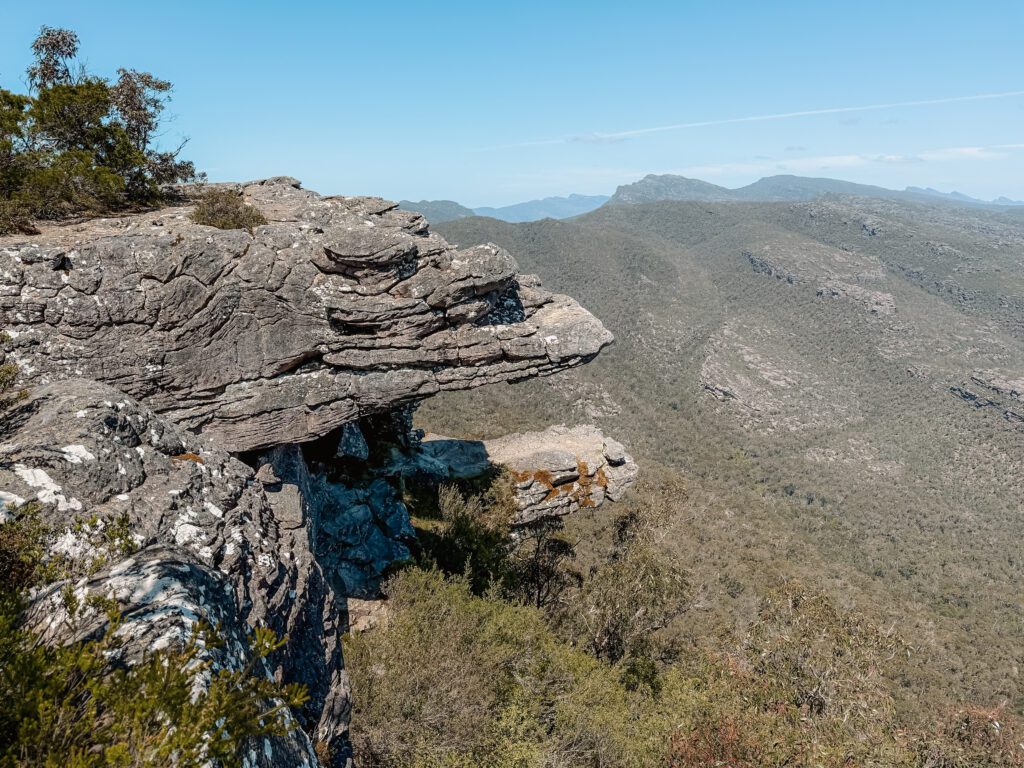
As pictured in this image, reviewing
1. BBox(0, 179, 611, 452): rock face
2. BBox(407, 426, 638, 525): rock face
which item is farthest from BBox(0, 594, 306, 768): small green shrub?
BBox(407, 426, 638, 525): rock face

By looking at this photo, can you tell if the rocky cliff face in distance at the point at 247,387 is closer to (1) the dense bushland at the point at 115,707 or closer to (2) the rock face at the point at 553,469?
(1) the dense bushland at the point at 115,707

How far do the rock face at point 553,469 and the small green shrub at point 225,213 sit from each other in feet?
44.1

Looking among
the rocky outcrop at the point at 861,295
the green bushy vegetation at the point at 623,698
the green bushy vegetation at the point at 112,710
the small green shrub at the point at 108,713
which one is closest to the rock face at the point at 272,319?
the green bushy vegetation at the point at 623,698

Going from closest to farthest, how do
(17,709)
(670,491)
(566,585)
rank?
(17,709), (566,585), (670,491)

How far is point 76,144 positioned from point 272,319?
891 centimetres

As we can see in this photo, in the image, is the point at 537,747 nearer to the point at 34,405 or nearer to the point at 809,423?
the point at 34,405

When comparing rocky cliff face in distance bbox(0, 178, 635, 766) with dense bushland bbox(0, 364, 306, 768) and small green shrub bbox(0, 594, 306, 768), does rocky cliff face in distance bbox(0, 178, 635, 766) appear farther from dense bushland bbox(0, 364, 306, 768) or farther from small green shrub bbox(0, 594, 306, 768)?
small green shrub bbox(0, 594, 306, 768)

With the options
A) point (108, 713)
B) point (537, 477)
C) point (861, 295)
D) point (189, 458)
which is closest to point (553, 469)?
point (537, 477)

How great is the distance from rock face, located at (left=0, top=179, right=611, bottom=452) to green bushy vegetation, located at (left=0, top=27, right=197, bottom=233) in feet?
5.53

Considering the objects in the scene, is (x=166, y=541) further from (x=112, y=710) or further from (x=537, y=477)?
(x=537, y=477)

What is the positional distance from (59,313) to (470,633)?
1256 cm

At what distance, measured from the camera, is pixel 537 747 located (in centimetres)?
1180

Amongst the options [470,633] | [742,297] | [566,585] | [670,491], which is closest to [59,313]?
[470,633]

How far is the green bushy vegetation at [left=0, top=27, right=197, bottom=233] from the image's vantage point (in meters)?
13.7
